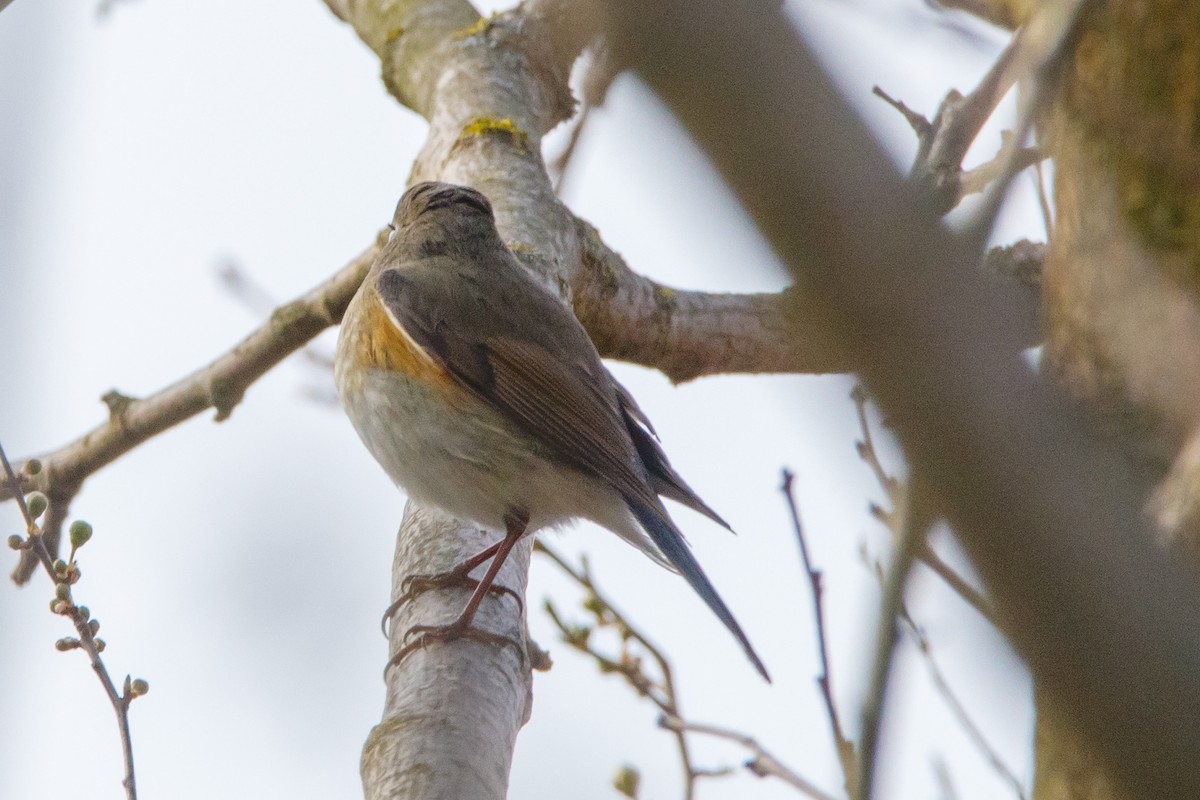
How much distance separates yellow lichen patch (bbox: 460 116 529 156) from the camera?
183 inches

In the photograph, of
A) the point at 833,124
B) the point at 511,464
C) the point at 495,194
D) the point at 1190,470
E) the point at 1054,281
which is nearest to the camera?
the point at 833,124

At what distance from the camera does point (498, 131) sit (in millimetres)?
4660

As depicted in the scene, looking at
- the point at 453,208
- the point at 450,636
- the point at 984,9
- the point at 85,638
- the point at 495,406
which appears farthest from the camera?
the point at 453,208

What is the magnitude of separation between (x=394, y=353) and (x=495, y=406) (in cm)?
36

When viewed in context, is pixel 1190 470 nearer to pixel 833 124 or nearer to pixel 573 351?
pixel 833 124

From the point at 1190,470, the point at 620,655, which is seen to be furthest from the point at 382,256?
the point at 1190,470

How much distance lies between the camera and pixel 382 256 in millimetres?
4617

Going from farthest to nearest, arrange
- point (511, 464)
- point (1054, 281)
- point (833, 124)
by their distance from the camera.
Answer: point (511, 464), point (1054, 281), point (833, 124)

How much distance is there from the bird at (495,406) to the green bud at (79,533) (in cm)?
104

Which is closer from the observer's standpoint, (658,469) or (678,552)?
(678,552)

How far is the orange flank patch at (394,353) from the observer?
3.90 metres

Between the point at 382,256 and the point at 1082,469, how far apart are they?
3963 millimetres

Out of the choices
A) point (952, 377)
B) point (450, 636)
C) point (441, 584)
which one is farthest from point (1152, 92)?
point (441, 584)

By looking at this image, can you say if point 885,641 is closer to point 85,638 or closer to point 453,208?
point 85,638
